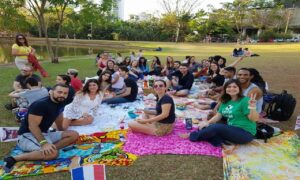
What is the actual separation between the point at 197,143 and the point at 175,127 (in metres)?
0.93

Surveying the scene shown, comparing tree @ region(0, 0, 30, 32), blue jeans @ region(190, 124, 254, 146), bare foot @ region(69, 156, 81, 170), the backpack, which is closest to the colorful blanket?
bare foot @ region(69, 156, 81, 170)

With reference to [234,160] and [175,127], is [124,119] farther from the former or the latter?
[234,160]

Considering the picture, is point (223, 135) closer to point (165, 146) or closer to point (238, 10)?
point (165, 146)

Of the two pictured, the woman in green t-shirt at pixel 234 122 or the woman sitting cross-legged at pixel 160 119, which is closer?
A: the woman in green t-shirt at pixel 234 122

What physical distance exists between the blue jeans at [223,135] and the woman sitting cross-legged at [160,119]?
58 centimetres

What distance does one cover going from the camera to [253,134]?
4.54 metres

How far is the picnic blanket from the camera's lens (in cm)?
368

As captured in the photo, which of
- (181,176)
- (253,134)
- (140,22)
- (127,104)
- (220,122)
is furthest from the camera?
(140,22)

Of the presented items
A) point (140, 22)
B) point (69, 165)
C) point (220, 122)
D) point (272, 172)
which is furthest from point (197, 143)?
point (140, 22)

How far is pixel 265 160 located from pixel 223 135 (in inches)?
28.1

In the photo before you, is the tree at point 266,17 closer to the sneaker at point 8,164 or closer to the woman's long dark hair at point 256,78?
the woman's long dark hair at point 256,78

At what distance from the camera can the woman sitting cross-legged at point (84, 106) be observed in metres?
5.46

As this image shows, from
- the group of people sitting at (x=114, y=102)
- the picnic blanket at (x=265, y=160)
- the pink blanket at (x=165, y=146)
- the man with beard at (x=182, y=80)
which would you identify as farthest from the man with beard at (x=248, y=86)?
the man with beard at (x=182, y=80)

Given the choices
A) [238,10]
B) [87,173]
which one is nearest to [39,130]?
[87,173]
